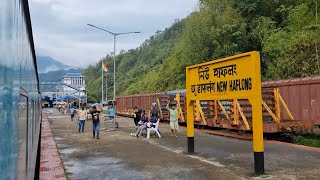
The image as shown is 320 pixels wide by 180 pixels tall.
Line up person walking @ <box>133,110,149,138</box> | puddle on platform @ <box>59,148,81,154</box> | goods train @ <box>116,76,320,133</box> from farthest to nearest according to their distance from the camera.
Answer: person walking @ <box>133,110,149,138</box> < goods train @ <box>116,76,320,133</box> < puddle on platform @ <box>59,148,81,154</box>

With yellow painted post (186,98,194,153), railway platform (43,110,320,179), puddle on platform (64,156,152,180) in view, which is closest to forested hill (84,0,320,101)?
railway platform (43,110,320,179)

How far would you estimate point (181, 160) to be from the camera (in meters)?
9.90

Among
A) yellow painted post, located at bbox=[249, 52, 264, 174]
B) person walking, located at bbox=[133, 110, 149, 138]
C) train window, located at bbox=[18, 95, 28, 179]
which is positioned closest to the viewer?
train window, located at bbox=[18, 95, 28, 179]

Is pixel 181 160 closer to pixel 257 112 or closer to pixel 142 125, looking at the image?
pixel 257 112

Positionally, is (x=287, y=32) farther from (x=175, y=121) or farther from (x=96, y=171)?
(x=96, y=171)

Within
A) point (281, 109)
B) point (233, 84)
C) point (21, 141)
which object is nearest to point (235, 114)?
point (281, 109)

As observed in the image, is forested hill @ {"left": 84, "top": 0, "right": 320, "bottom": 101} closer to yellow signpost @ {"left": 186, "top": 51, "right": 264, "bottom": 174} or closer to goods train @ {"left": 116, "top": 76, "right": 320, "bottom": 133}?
goods train @ {"left": 116, "top": 76, "right": 320, "bottom": 133}

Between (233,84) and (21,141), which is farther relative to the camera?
(233,84)

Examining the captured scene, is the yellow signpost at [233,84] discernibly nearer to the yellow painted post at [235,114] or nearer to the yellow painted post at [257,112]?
the yellow painted post at [257,112]

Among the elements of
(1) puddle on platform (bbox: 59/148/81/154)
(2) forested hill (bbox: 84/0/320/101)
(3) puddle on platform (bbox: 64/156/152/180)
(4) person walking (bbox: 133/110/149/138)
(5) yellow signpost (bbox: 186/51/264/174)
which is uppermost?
(2) forested hill (bbox: 84/0/320/101)

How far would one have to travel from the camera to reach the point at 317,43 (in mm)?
21625

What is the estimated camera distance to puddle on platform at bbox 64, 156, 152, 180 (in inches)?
321

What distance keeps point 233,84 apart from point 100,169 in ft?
12.6

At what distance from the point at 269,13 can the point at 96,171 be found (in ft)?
99.8
